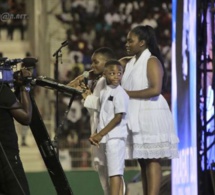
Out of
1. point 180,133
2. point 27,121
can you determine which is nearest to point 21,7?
point 180,133

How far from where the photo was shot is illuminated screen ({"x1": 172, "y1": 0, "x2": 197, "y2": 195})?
284 inches

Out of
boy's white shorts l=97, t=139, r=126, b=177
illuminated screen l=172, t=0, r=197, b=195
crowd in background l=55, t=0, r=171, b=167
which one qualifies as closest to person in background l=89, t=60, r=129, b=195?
boy's white shorts l=97, t=139, r=126, b=177

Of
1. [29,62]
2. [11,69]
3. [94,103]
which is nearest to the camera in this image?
[11,69]

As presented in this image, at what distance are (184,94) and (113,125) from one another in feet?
5.76

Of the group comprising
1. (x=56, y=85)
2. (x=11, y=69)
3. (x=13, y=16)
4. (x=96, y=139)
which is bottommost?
(x=96, y=139)

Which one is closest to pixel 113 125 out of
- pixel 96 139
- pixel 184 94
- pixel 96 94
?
pixel 96 139

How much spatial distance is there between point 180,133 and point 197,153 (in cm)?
33

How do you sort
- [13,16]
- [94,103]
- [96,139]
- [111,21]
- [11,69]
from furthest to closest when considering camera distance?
[111,21], [13,16], [94,103], [96,139], [11,69]

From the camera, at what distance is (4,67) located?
16.3 feet

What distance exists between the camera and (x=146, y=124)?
595 centimetres

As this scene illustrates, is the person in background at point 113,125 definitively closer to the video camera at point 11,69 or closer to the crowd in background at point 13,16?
the video camera at point 11,69

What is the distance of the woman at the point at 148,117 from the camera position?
5.91 meters

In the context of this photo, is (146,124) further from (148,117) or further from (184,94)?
(184,94)

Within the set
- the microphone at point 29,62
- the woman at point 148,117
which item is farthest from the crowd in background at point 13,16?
the microphone at point 29,62
